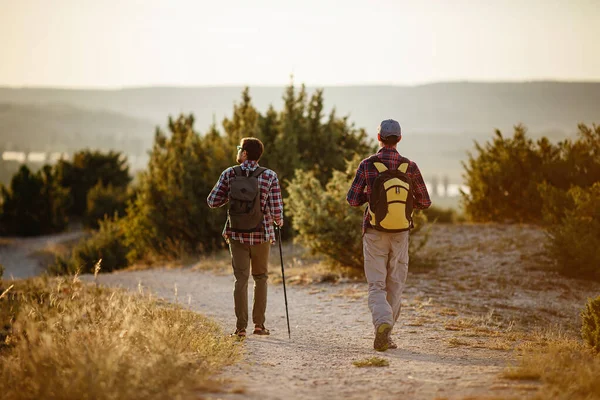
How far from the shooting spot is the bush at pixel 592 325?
7008 mm

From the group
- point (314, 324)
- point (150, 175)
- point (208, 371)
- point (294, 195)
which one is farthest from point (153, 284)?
point (208, 371)

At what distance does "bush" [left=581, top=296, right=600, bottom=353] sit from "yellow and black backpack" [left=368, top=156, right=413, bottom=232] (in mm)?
2091

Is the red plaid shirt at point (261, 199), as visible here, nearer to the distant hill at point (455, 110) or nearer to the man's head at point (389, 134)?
the man's head at point (389, 134)

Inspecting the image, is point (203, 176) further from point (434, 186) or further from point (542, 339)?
point (434, 186)

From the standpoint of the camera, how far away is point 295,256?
620 inches

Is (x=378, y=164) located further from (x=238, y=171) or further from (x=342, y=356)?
(x=342, y=356)

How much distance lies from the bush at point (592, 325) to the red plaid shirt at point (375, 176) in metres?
1.96

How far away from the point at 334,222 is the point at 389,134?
5492 mm

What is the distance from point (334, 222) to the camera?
1243 centimetres

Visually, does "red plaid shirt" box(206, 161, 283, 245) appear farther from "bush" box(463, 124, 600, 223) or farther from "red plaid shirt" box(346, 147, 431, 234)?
"bush" box(463, 124, 600, 223)

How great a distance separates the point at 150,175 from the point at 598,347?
14.0 metres

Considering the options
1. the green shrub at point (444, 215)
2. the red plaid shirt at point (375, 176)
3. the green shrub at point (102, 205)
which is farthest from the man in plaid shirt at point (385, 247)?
the green shrub at point (102, 205)

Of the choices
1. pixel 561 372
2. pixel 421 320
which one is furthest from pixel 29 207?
pixel 561 372

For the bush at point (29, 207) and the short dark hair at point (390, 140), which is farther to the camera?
the bush at point (29, 207)
